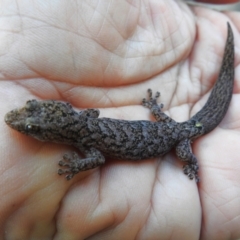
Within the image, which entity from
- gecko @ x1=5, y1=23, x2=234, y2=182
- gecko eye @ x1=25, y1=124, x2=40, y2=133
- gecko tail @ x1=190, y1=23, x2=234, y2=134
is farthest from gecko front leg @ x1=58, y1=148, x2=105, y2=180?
gecko tail @ x1=190, y1=23, x2=234, y2=134

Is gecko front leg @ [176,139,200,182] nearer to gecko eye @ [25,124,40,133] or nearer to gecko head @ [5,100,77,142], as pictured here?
gecko head @ [5,100,77,142]

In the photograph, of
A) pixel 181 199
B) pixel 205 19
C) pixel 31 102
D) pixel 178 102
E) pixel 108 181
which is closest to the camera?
pixel 31 102

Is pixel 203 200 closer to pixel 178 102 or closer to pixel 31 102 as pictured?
pixel 178 102

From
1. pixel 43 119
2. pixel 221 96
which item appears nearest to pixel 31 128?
pixel 43 119

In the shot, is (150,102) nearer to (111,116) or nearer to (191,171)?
(111,116)

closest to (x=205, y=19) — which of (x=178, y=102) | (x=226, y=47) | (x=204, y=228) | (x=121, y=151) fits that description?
(x=226, y=47)

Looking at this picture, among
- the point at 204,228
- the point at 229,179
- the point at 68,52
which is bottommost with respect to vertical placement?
the point at 204,228
